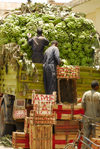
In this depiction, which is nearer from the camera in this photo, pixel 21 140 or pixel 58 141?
pixel 58 141

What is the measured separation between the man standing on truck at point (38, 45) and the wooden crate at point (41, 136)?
2.24m

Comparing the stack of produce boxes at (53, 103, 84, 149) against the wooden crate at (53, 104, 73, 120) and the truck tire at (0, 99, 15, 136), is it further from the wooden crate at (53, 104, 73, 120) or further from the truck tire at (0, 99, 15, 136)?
the truck tire at (0, 99, 15, 136)

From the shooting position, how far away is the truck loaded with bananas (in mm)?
8898

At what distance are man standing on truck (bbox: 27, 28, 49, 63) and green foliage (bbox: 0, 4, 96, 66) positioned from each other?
0.28 metres

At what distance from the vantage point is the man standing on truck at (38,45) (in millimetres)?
9714

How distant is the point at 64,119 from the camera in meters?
8.43

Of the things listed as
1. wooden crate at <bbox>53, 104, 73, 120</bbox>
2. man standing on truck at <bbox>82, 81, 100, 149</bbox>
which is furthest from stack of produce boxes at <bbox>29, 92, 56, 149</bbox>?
man standing on truck at <bbox>82, 81, 100, 149</bbox>

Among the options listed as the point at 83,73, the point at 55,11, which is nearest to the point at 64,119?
the point at 83,73

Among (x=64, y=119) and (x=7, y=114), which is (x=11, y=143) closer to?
(x=7, y=114)

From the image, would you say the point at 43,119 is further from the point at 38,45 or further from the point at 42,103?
the point at 38,45

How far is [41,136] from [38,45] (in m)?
2.78

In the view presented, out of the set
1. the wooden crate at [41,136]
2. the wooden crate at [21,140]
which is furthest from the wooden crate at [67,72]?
the wooden crate at [21,140]

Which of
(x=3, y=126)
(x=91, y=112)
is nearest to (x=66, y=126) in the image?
(x=91, y=112)

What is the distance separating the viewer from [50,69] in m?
8.84
